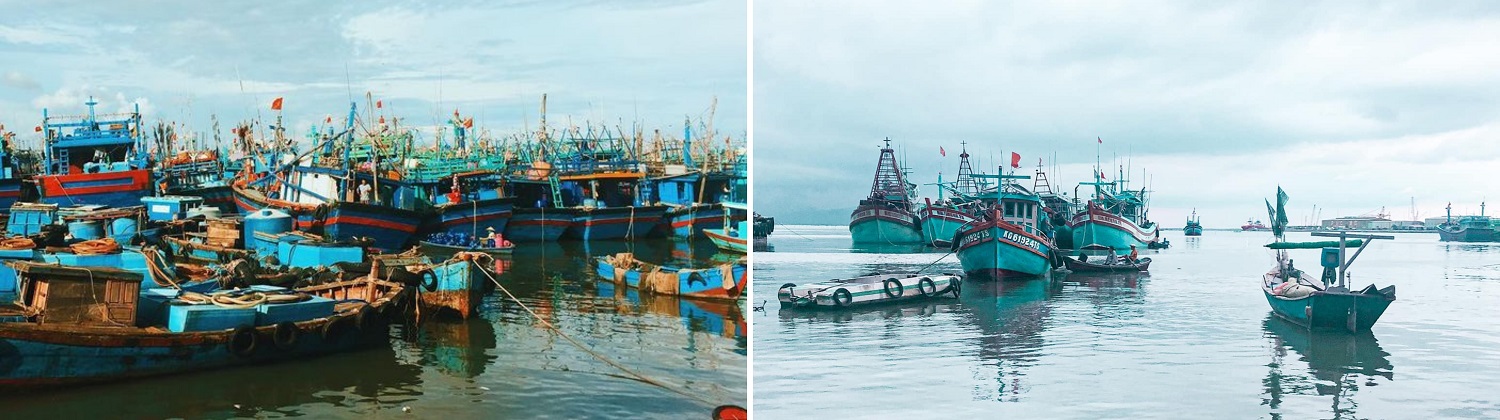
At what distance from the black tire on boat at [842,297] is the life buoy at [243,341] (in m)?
9.12

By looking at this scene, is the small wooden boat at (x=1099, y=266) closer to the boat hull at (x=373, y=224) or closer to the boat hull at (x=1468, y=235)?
the boat hull at (x=373, y=224)

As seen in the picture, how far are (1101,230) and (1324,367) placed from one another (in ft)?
63.7

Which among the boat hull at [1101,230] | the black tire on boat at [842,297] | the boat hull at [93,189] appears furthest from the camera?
the boat hull at [1101,230]

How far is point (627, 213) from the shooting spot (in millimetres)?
27172

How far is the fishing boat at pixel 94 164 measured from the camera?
76.4 feet

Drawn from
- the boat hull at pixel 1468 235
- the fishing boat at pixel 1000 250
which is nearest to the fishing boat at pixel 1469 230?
the boat hull at pixel 1468 235

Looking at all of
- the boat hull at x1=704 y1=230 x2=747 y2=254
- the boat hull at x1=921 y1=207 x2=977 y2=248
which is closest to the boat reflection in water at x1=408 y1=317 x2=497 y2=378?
the boat hull at x1=704 y1=230 x2=747 y2=254

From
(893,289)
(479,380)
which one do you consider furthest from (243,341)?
(893,289)

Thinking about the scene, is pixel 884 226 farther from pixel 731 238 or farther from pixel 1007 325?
pixel 1007 325

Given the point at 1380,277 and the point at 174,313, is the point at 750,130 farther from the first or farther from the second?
the point at 1380,277

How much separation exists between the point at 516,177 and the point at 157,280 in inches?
674

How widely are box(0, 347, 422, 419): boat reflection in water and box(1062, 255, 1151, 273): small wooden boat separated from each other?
61.9 ft

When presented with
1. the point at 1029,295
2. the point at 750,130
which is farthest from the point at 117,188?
the point at 750,130

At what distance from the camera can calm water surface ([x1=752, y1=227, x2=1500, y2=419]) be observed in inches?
402
